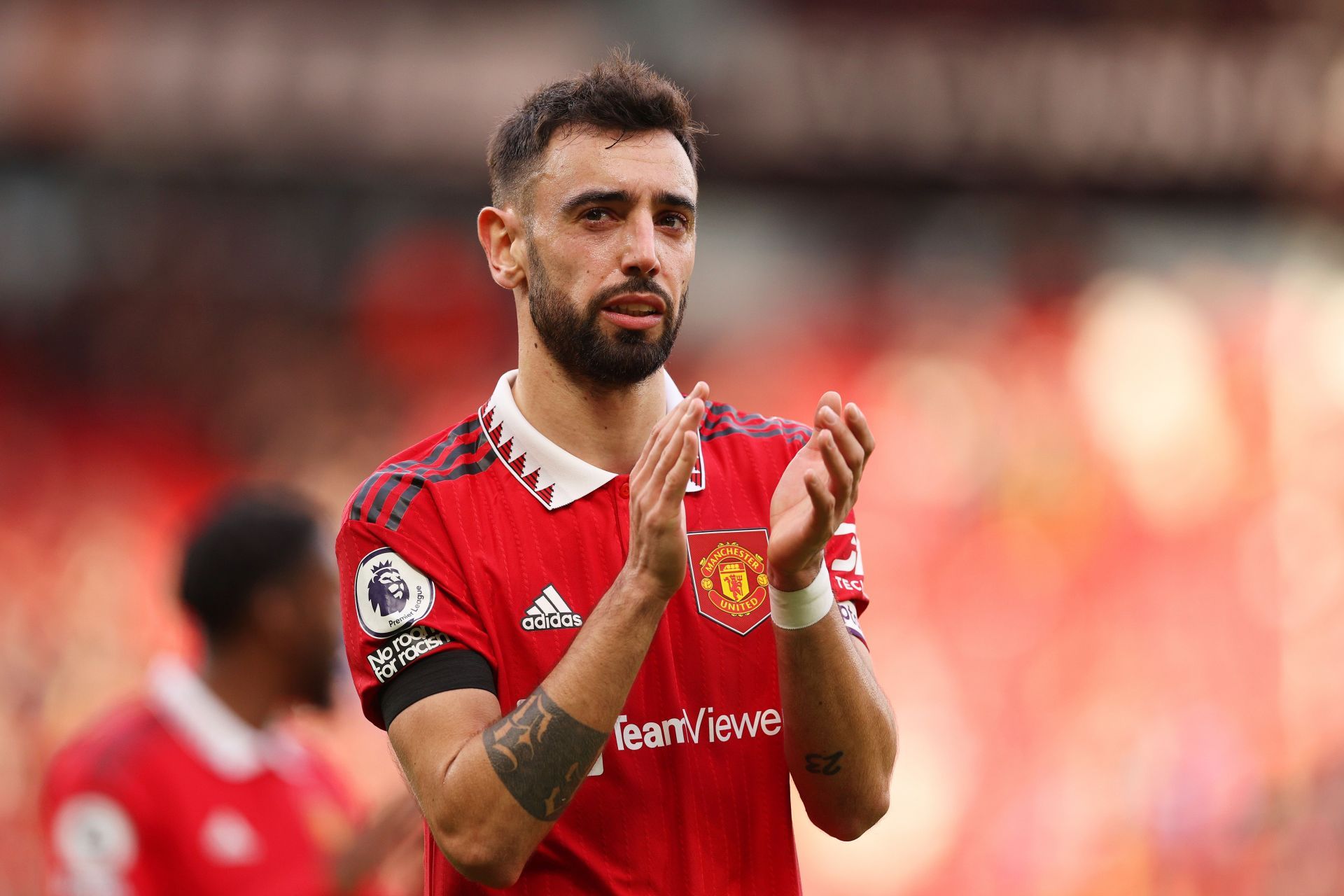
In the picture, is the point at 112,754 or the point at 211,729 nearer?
the point at 112,754

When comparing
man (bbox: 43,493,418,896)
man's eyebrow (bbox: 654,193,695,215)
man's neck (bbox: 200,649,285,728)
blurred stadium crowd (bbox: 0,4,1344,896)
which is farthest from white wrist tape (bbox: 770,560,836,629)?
blurred stadium crowd (bbox: 0,4,1344,896)

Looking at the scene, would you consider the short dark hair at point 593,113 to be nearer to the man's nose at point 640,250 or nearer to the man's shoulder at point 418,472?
the man's nose at point 640,250

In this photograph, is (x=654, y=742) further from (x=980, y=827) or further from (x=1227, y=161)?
(x=1227, y=161)

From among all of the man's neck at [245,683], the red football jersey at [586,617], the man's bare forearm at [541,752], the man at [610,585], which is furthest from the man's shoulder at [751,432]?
the man's neck at [245,683]

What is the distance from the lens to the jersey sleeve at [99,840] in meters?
4.04

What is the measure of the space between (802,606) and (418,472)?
27.3 inches

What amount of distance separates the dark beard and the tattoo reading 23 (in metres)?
0.68

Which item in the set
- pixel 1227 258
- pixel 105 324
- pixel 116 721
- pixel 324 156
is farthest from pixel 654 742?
pixel 1227 258

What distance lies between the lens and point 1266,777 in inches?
472

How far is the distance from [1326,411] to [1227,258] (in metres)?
1.52

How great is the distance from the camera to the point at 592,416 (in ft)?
8.62

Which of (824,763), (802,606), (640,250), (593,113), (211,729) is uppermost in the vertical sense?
(593,113)

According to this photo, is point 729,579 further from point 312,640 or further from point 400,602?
point 312,640

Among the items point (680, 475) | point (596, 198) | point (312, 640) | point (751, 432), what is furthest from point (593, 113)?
point (312, 640)
